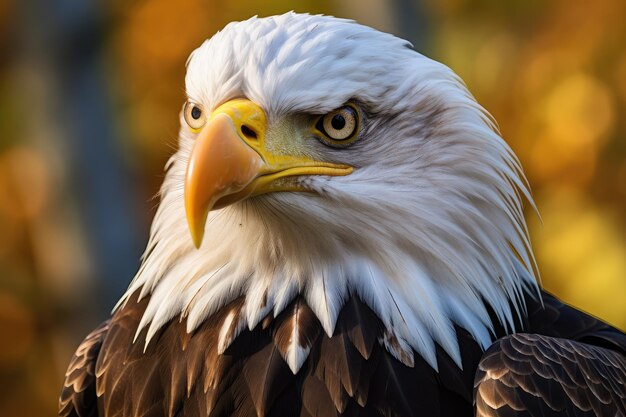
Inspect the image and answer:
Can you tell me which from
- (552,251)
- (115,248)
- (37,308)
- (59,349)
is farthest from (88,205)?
(552,251)

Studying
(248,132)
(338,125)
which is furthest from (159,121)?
(248,132)

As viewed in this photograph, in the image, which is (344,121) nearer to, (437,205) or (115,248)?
(437,205)

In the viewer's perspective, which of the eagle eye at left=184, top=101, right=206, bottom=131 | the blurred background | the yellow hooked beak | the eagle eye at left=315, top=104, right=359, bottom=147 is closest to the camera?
the yellow hooked beak

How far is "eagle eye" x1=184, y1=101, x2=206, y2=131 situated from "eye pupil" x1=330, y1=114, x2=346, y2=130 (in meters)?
0.41

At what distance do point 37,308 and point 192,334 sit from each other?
6652 mm

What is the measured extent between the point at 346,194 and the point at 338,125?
22cm

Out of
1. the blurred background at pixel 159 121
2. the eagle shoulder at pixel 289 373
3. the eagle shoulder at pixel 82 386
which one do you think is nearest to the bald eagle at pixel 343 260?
the eagle shoulder at pixel 289 373

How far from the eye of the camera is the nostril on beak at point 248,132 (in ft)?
9.52

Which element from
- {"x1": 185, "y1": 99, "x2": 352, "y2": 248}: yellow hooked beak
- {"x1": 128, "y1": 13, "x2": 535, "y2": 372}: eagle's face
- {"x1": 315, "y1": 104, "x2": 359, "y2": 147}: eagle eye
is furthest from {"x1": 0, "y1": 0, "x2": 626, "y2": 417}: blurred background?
{"x1": 185, "y1": 99, "x2": 352, "y2": 248}: yellow hooked beak

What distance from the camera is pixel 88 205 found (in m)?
7.07

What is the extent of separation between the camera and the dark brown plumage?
116 inches

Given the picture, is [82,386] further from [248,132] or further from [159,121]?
[159,121]

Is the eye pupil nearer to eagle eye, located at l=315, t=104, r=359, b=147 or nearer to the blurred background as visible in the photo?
eagle eye, located at l=315, t=104, r=359, b=147

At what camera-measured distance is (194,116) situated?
3.21 meters
